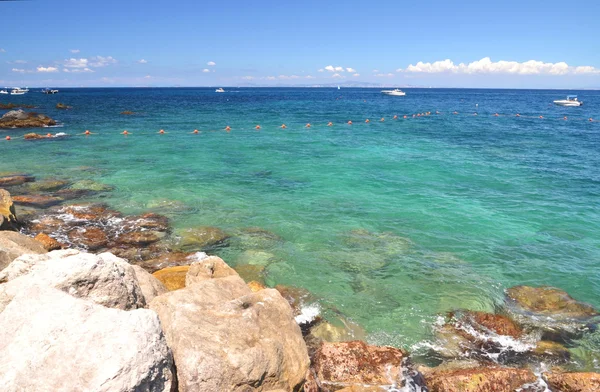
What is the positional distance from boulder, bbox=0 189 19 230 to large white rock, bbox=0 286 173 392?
11.1 m

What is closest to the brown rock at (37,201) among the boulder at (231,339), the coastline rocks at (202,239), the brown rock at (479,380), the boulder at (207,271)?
the coastline rocks at (202,239)

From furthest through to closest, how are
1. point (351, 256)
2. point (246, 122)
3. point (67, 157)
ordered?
point (246, 122), point (67, 157), point (351, 256)

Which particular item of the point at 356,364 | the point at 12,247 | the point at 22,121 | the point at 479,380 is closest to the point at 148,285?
the point at 12,247

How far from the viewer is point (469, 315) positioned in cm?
1155

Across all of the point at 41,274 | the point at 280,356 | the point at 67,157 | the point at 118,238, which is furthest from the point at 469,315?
the point at 67,157

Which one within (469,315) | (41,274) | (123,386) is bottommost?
(469,315)

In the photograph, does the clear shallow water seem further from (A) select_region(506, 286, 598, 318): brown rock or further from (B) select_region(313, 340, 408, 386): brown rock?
(B) select_region(313, 340, 408, 386): brown rock

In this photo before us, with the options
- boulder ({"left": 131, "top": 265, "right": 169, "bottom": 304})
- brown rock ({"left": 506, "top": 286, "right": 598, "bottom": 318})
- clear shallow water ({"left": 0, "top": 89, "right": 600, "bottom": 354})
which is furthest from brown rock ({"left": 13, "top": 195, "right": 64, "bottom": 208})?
brown rock ({"left": 506, "top": 286, "right": 598, "bottom": 318})

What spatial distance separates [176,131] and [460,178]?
34.9 m

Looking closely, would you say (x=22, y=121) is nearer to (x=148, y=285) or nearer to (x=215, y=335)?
(x=148, y=285)

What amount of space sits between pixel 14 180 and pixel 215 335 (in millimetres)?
23565

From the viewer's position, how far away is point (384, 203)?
21562 millimetres

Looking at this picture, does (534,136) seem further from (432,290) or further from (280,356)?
(280,356)

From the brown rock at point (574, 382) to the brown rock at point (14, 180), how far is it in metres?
27.2
